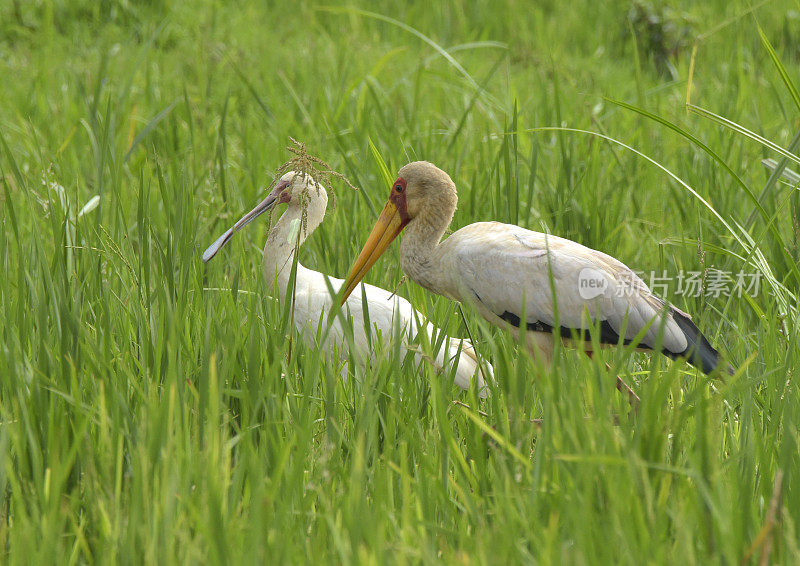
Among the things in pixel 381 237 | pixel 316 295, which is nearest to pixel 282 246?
pixel 316 295

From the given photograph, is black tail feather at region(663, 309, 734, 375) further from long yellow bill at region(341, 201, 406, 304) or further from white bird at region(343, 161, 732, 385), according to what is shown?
long yellow bill at region(341, 201, 406, 304)

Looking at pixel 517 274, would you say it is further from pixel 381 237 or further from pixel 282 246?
pixel 282 246

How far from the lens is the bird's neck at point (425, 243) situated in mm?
3191

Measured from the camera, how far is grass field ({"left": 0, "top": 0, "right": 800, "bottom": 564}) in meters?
1.56

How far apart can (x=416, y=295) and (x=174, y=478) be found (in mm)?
1921

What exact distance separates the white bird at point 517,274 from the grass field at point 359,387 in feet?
0.38

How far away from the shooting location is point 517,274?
2988 millimetres

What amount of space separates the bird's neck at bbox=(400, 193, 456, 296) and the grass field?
13cm

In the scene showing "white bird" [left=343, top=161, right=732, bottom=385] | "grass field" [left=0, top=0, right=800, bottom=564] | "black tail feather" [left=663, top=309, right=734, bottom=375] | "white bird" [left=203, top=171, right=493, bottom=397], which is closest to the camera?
"grass field" [left=0, top=0, right=800, bottom=564]

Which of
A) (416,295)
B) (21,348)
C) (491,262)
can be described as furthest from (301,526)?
(416,295)

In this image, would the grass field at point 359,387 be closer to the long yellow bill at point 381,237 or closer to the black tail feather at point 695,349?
the black tail feather at point 695,349

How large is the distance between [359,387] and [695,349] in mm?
1070

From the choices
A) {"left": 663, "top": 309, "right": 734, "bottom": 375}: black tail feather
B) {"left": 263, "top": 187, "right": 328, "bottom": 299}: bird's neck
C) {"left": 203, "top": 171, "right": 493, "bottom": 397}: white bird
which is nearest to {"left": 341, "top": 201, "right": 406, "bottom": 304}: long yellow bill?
{"left": 203, "top": 171, "right": 493, "bottom": 397}: white bird

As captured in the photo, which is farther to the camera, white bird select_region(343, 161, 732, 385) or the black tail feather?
white bird select_region(343, 161, 732, 385)
